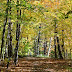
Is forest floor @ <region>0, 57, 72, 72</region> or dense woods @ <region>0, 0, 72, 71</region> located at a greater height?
dense woods @ <region>0, 0, 72, 71</region>

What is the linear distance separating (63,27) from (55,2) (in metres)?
3.99

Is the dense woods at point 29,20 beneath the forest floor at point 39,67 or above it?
above

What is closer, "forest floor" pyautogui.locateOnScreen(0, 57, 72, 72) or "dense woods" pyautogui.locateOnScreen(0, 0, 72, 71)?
"dense woods" pyautogui.locateOnScreen(0, 0, 72, 71)

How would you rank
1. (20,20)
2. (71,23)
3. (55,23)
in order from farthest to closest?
(55,23), (71,23), (20,20)

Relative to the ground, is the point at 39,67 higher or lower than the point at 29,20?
lower

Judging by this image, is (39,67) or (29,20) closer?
(29,20)

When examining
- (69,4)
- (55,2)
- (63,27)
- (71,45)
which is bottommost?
(71,45)

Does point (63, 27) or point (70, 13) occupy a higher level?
point (70, 13)

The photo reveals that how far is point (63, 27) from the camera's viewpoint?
20.7 m

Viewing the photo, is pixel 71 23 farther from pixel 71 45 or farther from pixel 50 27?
pixel 71 45

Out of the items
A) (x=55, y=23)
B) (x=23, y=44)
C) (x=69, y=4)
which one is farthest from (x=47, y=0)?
(x=23, y=44)

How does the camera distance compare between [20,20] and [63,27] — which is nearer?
[20,20]

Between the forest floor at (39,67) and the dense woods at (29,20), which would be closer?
the dense woods at (29,20)

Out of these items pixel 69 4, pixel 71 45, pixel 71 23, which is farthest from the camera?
pixel 71 45
